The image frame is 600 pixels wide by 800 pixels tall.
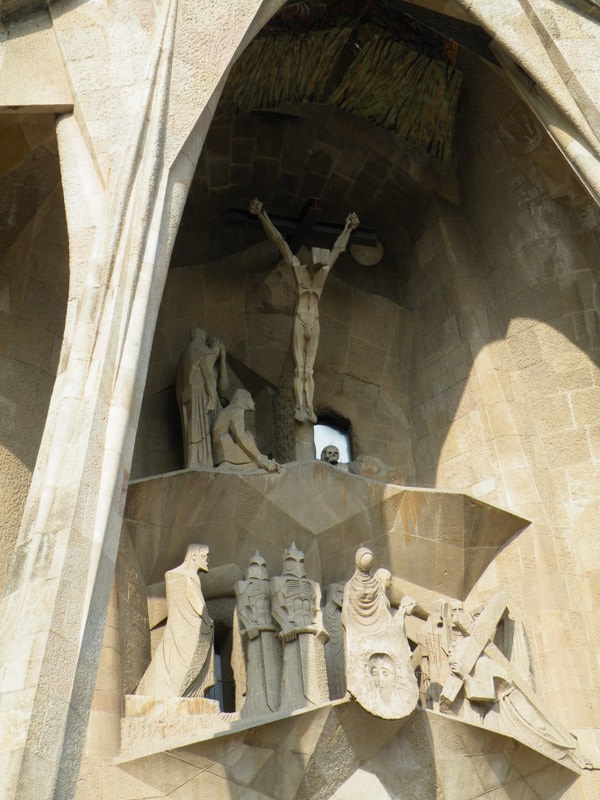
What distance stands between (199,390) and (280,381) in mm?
852

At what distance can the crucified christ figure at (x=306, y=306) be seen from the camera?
332 inches

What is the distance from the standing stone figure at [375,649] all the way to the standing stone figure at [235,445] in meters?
1.10

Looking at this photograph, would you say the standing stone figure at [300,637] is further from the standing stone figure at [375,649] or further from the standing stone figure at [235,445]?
the standing stone figure at [235,445]

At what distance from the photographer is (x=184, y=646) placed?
6840mm

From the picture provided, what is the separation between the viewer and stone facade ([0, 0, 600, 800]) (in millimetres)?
5289

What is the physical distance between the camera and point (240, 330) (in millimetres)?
8977

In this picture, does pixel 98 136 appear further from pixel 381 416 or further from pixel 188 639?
pixel 381 416

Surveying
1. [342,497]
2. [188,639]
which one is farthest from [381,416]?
[188,639]

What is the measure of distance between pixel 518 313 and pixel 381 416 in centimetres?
123

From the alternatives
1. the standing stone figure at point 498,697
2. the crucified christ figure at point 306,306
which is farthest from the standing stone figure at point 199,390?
the standing stone figure at point 498,697

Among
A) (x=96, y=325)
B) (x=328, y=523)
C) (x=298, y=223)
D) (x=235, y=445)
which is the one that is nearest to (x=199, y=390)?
(x=235, y=445)

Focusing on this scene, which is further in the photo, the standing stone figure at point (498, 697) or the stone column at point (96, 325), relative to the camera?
the standing stone figure at point (498, 697)

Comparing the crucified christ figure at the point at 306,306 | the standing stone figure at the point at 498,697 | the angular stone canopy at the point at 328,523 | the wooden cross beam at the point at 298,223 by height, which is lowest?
the standing stone figure at the point at 498,697

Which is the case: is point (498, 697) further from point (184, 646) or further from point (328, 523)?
point (184, 646)
